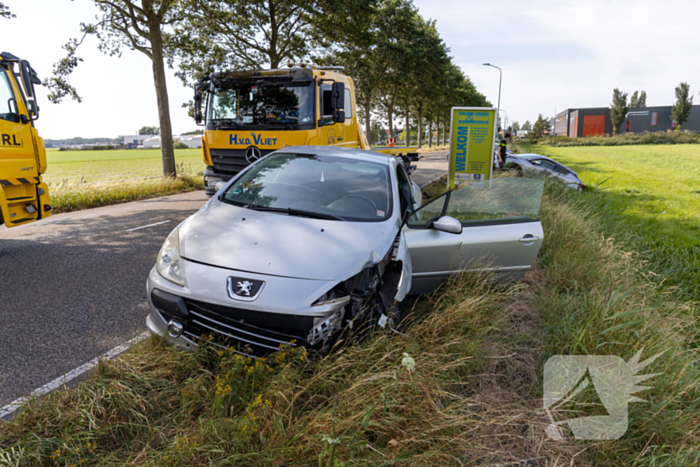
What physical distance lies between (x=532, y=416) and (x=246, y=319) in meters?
1.83

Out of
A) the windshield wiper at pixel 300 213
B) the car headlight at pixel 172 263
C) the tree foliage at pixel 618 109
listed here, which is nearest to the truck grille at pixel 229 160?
the windshield wiper at pixel 300 213

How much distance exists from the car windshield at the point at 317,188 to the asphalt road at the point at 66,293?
155 cm

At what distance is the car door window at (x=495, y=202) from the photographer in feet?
13.3

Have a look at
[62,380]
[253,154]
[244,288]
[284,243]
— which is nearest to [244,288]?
[244,288]

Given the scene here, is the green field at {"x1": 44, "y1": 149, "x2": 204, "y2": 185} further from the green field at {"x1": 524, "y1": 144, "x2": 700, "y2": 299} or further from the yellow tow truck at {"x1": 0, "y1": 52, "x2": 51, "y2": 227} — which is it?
the green field at {"x1": 524, "y1": 144, "x2": 700, "y2": 299}

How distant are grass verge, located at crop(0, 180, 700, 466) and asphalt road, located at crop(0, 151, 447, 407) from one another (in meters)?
0.62

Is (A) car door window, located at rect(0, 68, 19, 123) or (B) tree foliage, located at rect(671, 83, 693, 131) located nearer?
(A) car door window, located at rect(0, 68, 19, 123)

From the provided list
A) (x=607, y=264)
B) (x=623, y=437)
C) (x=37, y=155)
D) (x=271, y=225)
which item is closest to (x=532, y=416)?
(x=623, y=437)

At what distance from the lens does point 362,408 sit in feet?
7.97

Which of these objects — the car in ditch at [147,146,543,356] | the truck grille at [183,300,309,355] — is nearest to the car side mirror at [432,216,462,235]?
the car in ditch at [147,146,543,356]

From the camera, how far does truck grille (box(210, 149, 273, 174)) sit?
8695mm
